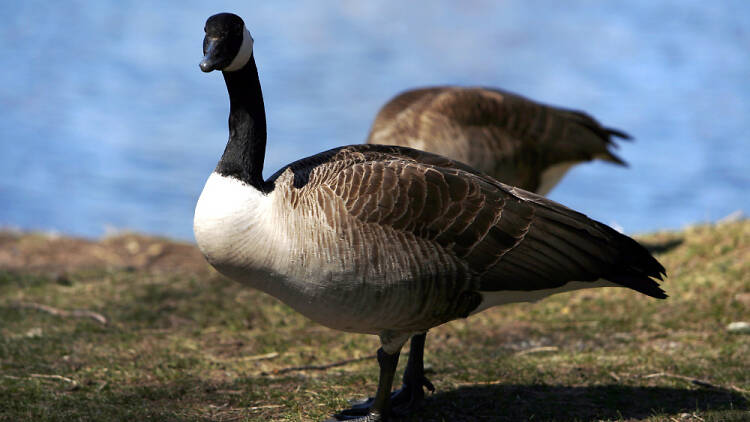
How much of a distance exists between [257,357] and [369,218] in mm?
2693

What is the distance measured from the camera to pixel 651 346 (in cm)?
634

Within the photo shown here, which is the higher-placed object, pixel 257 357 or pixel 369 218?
Result: pixel 369 218

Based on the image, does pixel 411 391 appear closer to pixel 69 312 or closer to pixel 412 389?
pixel 412 389

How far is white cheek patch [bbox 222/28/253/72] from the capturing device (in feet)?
14.4

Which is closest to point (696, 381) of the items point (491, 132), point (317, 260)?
point (317, 260)

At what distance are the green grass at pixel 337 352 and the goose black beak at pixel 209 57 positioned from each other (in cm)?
226

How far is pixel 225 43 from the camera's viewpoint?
14.0 feet

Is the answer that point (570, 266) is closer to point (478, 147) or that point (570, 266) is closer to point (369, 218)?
point (369, 218)

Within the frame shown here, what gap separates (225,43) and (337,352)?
3232mm

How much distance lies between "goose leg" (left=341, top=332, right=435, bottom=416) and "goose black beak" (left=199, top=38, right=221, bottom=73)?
7.26 ft

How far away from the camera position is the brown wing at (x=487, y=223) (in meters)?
4.29

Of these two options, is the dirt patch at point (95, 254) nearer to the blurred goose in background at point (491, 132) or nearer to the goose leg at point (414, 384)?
the blurred goose in background at point (491, 132)

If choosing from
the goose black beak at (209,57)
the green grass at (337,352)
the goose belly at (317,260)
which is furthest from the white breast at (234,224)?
the green grass at (337,352)

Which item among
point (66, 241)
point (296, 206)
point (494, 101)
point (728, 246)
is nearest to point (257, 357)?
point (296, 206)
